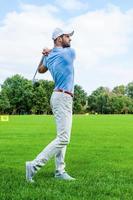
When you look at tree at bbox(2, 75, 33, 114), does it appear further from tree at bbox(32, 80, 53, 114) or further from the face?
the face

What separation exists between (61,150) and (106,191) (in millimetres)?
1566

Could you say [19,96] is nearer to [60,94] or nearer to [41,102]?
[41,102]

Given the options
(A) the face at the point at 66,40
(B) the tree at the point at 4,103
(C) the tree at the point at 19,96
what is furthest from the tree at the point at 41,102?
(A) the face at the point at 66,40

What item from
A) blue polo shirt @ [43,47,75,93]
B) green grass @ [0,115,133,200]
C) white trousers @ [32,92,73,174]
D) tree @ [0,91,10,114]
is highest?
tree @ [0,91,10,114]

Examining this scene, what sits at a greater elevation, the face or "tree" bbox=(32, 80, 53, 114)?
"tree" bbox=(32, 80, 53, 114)

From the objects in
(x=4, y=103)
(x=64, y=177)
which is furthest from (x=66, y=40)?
(x=4, y=103)

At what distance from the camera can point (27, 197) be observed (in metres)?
7.34

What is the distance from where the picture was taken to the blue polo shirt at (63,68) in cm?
911

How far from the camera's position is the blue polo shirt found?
911 centimetres

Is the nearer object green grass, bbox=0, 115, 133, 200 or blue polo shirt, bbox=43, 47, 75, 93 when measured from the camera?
green grass, bbox=0, 115, 133, 200

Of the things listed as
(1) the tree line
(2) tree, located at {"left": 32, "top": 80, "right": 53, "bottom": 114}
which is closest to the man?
(1) the tree line

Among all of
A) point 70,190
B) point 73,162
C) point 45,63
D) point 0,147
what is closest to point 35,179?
point 70,190

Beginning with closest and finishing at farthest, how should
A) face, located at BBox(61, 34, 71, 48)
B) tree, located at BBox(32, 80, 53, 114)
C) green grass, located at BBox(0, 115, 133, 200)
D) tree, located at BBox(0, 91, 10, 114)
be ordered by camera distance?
green grass, located at BBox(0, 115, 133, 200) < face, located at BBox(61, 34, 71, 48) < tree, located at BBox(0, 91, 10, 114) < tree, located at BBox(32, 80, 53, 114)

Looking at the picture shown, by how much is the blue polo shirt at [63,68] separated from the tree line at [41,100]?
4907 inches
